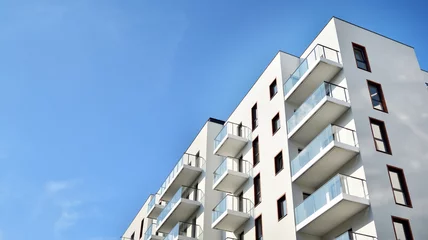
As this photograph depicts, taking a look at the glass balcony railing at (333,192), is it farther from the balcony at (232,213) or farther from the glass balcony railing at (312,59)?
the glass balcony railing at (312,59)

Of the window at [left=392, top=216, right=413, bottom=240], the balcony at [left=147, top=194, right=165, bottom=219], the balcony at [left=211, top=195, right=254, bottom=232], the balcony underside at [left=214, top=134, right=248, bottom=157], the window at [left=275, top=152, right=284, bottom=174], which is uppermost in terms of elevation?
the balcony at [left=147, top=194, right=165, bottom=219]

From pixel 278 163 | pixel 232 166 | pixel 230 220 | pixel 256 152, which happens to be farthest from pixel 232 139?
pixel 230 220

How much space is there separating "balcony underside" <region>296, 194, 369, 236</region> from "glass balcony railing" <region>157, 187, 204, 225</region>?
13.3m

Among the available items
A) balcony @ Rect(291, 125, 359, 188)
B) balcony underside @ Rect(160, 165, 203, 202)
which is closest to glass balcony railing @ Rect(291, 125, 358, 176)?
balcony @ Rect(291, 125, 359, 188)

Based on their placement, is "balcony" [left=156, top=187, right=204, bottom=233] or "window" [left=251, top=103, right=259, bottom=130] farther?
"balcony" [left=156, top=187, right=204, bottom=233]

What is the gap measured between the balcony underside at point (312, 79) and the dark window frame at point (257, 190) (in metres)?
5.30

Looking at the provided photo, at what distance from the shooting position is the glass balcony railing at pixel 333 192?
70.4ft

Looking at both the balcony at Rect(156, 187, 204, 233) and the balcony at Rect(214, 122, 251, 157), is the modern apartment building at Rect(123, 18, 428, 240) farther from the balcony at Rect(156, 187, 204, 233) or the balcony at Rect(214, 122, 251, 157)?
the balcony at Rect(156, 187, 204, 233)

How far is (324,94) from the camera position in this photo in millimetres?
24609

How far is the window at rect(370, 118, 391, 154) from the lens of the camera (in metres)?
23.4

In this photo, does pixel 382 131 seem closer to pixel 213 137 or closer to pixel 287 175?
pixel 287 175

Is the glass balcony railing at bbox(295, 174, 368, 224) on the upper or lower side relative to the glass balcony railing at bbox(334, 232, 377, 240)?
upper

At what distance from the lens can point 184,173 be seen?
37.4 m

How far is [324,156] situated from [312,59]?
662cm
